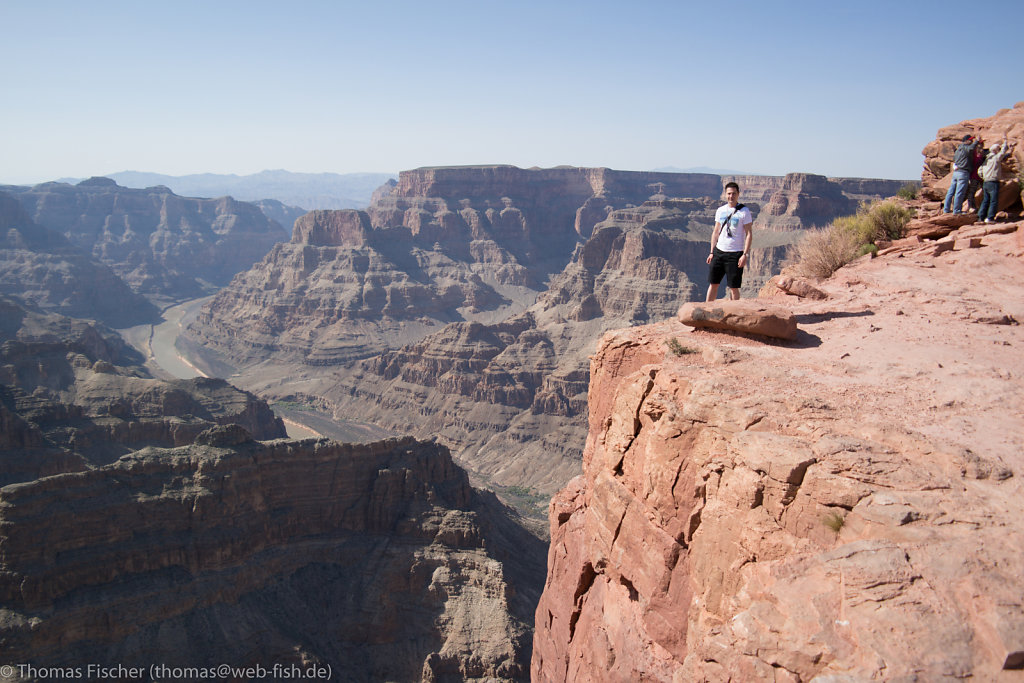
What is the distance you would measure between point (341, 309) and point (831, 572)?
4818 inches

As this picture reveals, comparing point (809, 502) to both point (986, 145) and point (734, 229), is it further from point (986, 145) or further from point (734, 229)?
point (986, 145)

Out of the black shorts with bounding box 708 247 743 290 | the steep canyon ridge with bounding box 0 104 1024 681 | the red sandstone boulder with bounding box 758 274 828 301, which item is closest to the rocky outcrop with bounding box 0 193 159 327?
the steep canyon ridge with bounding box 0 104 1024 681

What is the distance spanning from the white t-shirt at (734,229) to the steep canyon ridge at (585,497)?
2.10 metres

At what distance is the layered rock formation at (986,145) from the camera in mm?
21797

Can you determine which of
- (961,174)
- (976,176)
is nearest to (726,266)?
(961,174)

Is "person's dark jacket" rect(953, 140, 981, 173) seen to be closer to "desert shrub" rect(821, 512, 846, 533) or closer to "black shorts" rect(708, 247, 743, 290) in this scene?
"black shorts" rect(708, 247, 743, 290)

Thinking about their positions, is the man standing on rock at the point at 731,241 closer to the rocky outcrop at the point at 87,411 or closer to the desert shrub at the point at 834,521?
the desert shrub at the point at 834,521

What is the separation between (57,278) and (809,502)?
168 metres

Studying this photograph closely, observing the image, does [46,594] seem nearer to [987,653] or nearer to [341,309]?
[987,653]

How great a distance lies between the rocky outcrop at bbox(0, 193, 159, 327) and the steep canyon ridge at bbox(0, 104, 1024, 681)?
47307 millimetres

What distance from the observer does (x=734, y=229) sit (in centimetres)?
1584

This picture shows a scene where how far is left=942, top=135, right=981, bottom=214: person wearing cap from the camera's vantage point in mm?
21156

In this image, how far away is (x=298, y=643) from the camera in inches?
1275
